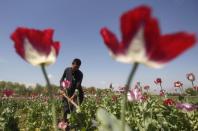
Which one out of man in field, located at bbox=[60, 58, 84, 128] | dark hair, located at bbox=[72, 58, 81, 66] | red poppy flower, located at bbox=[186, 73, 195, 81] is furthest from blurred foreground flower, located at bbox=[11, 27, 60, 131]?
red poppy flower, located at bbox=[186, 73, 195, 81]

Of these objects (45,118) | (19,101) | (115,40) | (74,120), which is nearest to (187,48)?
(115,40)

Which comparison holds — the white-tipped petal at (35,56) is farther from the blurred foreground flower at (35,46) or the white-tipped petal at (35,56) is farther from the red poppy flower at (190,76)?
the red poppy flower at (190,76)

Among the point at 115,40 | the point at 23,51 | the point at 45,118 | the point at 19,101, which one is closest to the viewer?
the point at 115,40

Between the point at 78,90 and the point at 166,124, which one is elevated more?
the point at 78,90

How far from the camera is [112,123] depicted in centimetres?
134

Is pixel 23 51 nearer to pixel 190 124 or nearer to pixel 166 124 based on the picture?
pixel 166 124

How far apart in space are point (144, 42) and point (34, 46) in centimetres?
46

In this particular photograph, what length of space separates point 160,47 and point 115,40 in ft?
0.55

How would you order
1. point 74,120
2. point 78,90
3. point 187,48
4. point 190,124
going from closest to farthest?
point 187,48 → point 190,124 → point 74,120 → point 78,90

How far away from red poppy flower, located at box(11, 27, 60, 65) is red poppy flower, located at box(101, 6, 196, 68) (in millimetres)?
278

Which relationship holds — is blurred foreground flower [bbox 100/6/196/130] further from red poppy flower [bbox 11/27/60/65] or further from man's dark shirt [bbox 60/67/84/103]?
man's dark shirt [bbox 60/67/84/103]

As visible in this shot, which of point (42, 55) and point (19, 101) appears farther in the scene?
point (19, 101)

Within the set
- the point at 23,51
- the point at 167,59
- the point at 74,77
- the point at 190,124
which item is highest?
the point at 74,77

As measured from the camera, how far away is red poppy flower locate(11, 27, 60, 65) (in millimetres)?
1274
